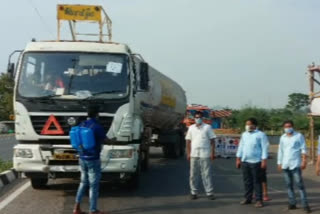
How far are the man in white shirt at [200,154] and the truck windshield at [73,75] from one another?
1.63 metres

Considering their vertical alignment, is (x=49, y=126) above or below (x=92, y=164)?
above

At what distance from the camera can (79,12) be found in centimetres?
1460

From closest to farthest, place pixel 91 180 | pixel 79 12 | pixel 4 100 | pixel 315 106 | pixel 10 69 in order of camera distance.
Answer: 1. pixel 91 180
2. pixel 10 69
3. pixel 79 12
4. pixel 315 106
5. pixel 4 100

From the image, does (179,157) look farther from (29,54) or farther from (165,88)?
(29,54)

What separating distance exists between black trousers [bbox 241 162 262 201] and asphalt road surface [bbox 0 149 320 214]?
294 millimetres

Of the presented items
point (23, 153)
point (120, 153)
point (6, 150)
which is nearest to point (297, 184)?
point (120, 153)

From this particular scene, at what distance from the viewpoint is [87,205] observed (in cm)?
969

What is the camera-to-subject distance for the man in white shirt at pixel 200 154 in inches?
413

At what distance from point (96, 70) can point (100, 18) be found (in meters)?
4.67

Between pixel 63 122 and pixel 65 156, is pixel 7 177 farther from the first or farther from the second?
pixel 63 122

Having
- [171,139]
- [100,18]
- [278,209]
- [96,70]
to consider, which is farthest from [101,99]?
[171,139]

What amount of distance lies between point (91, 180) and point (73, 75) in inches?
101

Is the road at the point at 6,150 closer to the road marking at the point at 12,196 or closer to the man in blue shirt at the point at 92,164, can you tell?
the road marking at the point at 12,196

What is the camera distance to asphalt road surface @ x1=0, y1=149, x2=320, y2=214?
30.5ft
